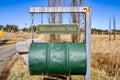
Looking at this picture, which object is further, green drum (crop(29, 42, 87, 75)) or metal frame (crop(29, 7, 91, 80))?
metal frame (crop(29, 7, 91, 80))

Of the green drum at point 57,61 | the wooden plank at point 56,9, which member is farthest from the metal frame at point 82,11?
the green drum at point 57,61

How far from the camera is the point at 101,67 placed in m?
11.3

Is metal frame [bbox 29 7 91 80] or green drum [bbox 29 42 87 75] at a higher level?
metal frame [bbox 29 7 91 80]

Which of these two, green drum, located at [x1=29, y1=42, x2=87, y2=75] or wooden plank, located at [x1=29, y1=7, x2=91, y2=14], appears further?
wooden plank, located at [x1=29, y1=7, x2=91, y2=14]

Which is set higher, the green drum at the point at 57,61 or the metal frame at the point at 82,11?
the metal frame at the point at 82,11

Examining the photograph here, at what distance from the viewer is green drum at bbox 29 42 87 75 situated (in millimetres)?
6188

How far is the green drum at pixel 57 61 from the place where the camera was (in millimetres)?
6188

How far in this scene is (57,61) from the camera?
244 inches

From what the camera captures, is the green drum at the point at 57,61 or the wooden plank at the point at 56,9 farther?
the wooden plank at the point at 56,9

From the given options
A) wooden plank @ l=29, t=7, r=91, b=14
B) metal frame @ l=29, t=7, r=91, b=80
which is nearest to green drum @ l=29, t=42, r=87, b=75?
metal frame @ l=29, t=7, r=91, b=80

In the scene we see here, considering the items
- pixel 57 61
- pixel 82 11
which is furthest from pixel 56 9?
pixel 57 61

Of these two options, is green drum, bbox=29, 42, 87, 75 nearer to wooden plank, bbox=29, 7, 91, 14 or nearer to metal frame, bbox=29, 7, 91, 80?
metal frame, bbox=29, 7, 91, 80

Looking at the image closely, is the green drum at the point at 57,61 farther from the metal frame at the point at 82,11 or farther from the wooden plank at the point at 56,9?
the wooden plank at the point at 56,9

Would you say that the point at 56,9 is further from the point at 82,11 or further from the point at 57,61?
the point at 57,61
